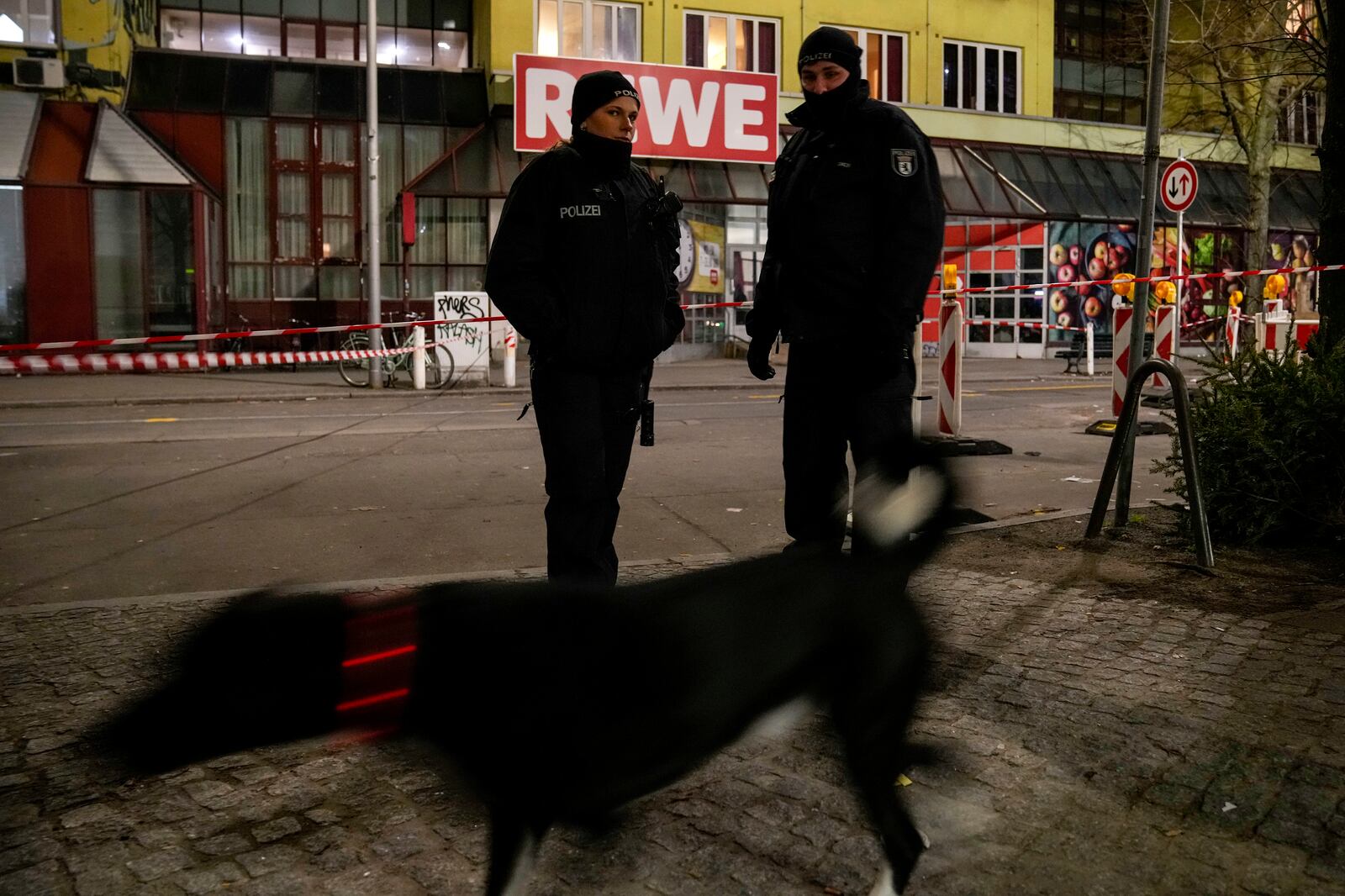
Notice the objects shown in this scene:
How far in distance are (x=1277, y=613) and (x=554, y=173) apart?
3.16m

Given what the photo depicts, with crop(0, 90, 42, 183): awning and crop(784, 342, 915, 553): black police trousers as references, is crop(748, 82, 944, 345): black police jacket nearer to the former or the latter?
crop(784, 342, 915, 553): black police trousers

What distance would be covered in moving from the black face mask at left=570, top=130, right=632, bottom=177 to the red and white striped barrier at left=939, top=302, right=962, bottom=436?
5960 mm

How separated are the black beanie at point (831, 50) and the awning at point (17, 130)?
1985 cm

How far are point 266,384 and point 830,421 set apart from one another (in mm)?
15821

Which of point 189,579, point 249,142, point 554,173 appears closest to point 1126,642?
point 554,173

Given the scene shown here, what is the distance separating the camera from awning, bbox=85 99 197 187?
20438 millimetres

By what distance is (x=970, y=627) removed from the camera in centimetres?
443

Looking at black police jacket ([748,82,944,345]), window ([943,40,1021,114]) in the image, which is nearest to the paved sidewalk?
window ([943,40,1021,114])

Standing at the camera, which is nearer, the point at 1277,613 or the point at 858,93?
the point at 858,93

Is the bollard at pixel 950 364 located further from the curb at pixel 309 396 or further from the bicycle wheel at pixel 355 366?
the bicycle wheel at pixel 355 366

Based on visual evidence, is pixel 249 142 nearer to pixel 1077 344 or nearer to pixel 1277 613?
pixel 1077 344

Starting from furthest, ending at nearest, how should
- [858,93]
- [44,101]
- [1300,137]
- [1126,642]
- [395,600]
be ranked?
1. [1300,137]
2. [44,101]
3. [1126,642]
4. [858,93]
5. [395,600]

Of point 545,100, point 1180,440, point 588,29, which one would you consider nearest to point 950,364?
point 1180,440

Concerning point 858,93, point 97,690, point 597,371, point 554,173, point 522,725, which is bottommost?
point 97,690
